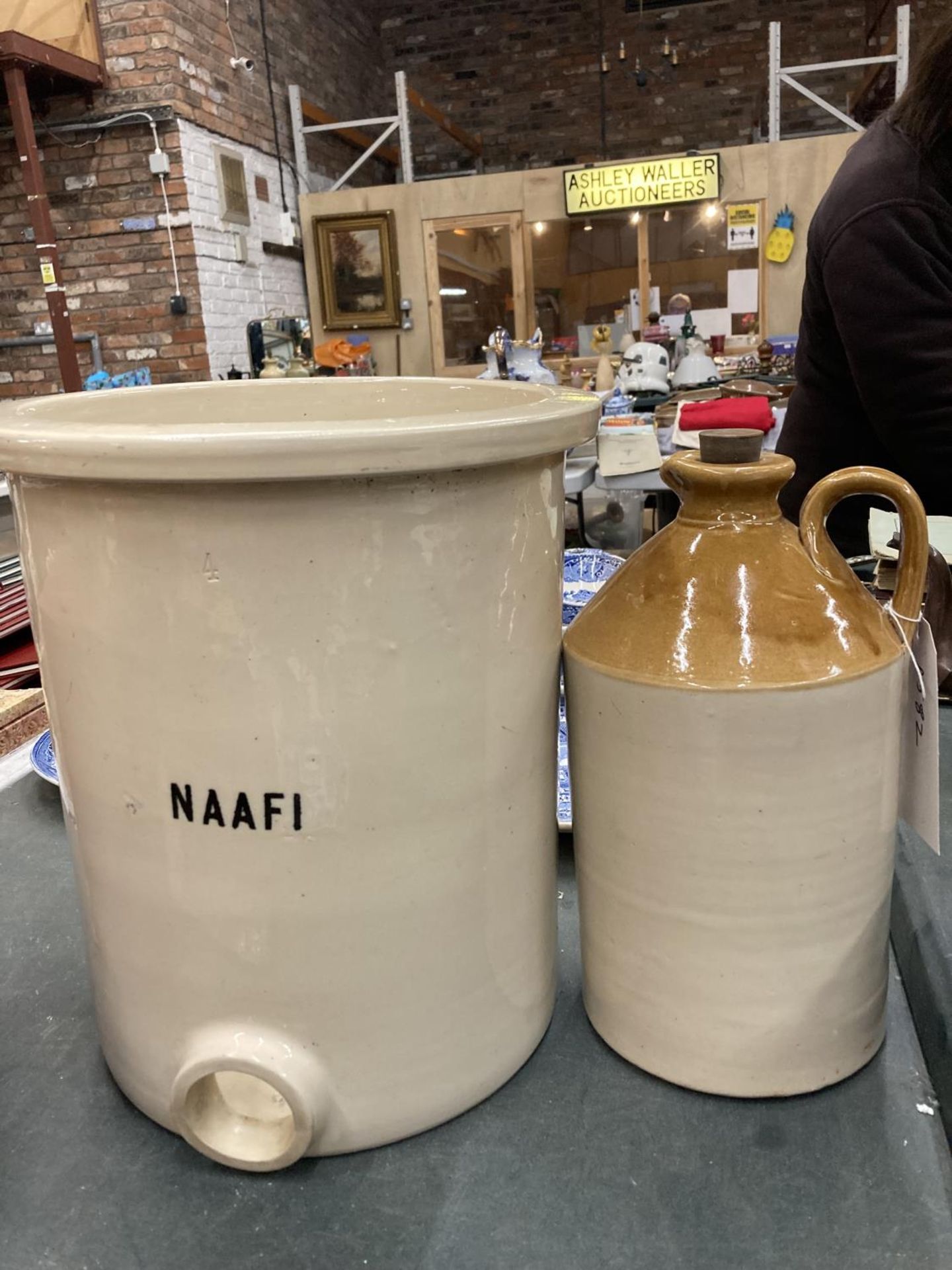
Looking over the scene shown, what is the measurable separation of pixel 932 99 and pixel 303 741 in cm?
116

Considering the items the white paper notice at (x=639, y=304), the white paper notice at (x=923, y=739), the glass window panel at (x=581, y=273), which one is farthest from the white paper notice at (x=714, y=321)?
the white paper notice at (x=923, y=739)

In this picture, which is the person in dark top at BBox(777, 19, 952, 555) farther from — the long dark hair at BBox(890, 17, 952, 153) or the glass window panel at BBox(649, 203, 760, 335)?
the glass window panel at BBox(649, 203, 760, 335)

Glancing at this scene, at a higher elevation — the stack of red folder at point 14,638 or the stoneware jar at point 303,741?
the stoneware jar at point 303,741

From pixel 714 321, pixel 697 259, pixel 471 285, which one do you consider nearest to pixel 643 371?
pixel 714 321

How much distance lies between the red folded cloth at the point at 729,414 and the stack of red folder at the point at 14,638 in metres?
1.24

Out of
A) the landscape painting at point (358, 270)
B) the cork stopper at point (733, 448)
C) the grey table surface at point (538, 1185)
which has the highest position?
the landscape painting at point (358, 270)

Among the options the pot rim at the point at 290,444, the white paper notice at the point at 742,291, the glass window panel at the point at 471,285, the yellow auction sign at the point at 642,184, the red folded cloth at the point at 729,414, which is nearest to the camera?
the pot rim at the point at 290,444

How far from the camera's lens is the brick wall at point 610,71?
7688 mm

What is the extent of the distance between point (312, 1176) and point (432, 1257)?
0.07m

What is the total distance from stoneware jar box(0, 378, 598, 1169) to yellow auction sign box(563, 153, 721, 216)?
634cm

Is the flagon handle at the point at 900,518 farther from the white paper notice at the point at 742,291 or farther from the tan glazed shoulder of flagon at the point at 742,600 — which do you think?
the white paper notice at the point at 742,291

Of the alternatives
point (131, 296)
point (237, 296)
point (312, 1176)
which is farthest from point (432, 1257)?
point (237, 296)

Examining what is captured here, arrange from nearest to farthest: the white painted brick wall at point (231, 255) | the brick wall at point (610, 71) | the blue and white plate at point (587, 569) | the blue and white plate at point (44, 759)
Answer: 1. the blue and white plate at point (44, 759)
2. the blue and white plate at point (587, 569)
3. the white painted brick wall at point (231, 255)
4. the brick wall at point (610, 71)

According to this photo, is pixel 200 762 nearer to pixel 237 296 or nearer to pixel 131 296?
pixel 131 296
